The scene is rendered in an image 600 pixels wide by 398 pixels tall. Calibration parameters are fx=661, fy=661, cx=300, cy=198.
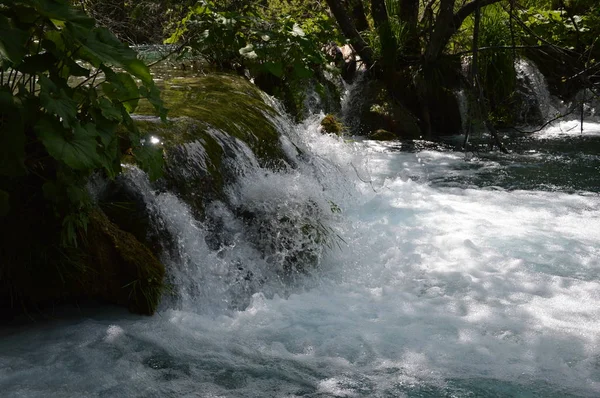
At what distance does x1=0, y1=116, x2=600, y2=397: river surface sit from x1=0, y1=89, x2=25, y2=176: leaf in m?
0.97

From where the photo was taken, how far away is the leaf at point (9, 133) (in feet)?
8.58

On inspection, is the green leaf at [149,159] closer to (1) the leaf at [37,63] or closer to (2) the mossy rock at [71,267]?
(2) the mossy rock at [71,267]

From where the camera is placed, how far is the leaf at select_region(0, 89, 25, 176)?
2.62 m

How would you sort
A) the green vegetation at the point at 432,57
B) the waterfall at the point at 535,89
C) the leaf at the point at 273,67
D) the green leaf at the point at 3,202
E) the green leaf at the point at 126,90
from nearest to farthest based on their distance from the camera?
the green leaf at the point at 3,202 → the green leaf at the point at 126,90 → the leaf at the point at 273,67 → the green vegetation at the point at 432,57 → the waterfall at the point at 535,89

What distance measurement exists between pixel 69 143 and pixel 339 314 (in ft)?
6.33

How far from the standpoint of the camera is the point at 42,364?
10.0ft

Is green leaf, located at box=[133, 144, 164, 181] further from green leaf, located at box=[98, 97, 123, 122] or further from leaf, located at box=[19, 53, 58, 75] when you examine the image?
leaf, located at box=[19, 53, 58, 75]

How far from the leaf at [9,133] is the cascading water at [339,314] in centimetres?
97

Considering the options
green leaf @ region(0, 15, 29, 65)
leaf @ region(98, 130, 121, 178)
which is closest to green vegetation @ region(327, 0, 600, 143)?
leaf @ region(98, 130, 121, 178)

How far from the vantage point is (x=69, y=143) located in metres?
2.59

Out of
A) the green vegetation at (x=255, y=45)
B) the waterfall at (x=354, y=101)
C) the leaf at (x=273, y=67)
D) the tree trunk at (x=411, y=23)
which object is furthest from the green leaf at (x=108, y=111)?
the tree trunk at (x=411, y=23)

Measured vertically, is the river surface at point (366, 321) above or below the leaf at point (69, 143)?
below

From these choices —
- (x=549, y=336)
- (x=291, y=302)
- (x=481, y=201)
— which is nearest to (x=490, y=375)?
(x=549, y=336)

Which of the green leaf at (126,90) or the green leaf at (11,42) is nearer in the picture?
the green leaf at (11,42)
